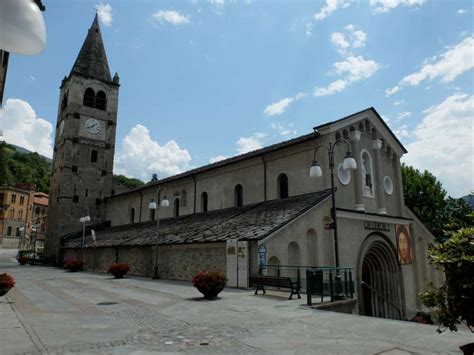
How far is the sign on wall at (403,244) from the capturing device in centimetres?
2552

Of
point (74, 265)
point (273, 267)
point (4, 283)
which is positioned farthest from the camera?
point (74, 265)

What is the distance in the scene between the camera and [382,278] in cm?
2495

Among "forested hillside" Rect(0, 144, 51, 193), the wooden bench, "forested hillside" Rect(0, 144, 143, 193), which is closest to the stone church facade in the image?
the wooden bench

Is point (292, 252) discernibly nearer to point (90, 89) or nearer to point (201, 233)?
point (201, 233)

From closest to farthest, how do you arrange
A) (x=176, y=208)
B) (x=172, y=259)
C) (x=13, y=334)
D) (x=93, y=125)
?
(x=13, y=334) < (x=172, y=259) < (x=176, y=208) < (x=93, y=125)

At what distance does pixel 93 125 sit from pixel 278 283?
42.0 m

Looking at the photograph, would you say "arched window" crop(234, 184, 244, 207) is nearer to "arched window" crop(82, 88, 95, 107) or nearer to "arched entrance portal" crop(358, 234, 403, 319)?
"arched entrance portal" crop(358, 234, 403, 319)

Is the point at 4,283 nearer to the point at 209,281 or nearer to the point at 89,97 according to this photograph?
the point at 209,281

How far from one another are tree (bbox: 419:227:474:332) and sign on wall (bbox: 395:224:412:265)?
2221cm

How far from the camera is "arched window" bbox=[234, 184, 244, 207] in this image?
27.6 metres

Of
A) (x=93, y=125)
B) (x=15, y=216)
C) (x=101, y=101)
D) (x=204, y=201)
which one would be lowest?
(x=204, y=201)

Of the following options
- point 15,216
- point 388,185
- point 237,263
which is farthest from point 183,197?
point 15,216

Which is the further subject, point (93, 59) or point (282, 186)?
point (93, 59)

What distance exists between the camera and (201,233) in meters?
22.5
